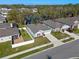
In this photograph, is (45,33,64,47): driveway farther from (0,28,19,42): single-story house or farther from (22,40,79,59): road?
(0,28,19,42): single-story house

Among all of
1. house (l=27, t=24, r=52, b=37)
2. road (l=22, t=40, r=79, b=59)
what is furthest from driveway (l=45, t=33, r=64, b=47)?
house (l=27, t=24, r=52, b=37)

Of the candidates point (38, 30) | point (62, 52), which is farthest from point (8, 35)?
point (62, 52)

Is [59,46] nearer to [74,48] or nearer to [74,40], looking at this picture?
[74,48]

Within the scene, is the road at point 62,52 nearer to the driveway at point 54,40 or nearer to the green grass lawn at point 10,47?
the driveway at point 54,40

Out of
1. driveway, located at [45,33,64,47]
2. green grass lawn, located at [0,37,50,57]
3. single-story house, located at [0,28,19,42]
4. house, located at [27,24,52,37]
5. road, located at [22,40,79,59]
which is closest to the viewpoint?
road, located at [22,40,79,59]

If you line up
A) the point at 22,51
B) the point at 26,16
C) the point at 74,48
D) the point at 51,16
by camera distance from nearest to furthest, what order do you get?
the point at 22,51
the point at 74,48
the point at 26,16
the point at 51,16

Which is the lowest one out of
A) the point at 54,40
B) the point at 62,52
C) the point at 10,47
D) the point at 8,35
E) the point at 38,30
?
the point at 54,40

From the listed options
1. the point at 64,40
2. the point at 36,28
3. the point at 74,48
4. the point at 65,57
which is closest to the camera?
the point at 65,57

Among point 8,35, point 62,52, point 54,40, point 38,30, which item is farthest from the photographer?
point 38,30

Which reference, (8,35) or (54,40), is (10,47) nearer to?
(8,35)

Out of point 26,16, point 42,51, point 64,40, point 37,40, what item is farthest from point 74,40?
point 26,16

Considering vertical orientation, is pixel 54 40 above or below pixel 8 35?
below
